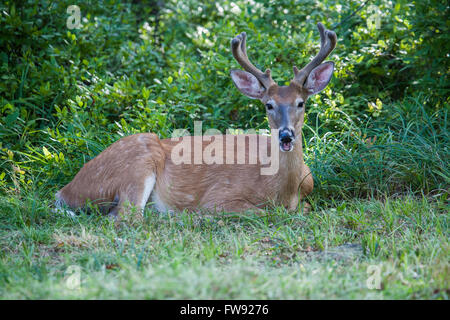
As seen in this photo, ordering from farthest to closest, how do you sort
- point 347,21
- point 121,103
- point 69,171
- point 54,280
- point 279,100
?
point 347,21 < point 121,103 < point 69,171 < point 279,100 < point 54,280

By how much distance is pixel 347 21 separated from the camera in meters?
6.69

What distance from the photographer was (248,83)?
4930 millimetres

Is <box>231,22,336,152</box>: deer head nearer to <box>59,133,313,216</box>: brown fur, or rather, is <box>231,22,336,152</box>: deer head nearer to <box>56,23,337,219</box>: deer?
<box>56,23,337,219</box>: deer

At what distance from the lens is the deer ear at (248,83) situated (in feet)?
16.0

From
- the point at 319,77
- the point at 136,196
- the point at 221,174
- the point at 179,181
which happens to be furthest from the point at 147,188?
the point at 319,77

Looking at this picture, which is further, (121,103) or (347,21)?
(347,21)

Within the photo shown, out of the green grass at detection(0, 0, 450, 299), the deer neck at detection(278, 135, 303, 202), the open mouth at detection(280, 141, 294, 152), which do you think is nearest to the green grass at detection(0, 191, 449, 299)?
the green grass at detection(0, 0, 450, 299)

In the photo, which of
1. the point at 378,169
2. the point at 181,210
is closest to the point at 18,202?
the point at 181,210

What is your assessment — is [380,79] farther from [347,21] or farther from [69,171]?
[69,171]

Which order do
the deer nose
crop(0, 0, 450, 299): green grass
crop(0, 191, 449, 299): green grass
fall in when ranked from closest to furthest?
crop(0, 191, 449, 299): green grass
crop(0, 0, 450, 299): green grass
the deer nose

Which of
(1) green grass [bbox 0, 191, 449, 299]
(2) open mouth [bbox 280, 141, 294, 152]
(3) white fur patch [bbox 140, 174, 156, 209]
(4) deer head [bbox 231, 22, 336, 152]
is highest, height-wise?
(4) deer head [bbox 231, 22, 336, 152]

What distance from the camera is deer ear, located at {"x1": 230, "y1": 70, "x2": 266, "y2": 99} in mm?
4867

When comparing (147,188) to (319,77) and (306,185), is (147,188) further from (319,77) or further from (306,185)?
(319,77)
